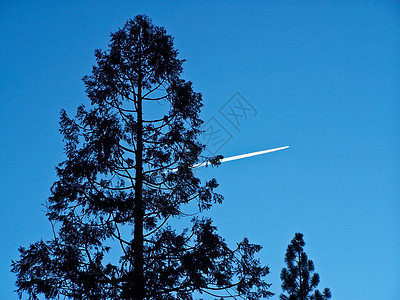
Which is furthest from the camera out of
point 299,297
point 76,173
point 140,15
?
point 299,297

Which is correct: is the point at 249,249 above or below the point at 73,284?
above

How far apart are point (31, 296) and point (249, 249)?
20.2 feet

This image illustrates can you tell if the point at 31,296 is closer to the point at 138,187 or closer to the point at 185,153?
the point at 138,187

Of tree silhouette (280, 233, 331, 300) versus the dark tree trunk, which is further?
tree silhouette (280, 233, 331, 300)

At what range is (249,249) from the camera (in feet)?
39.7

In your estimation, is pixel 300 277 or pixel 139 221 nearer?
pixel 139 221

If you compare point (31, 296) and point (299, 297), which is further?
point (299, 297)

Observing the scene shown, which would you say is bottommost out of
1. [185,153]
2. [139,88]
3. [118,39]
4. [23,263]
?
[23,263]

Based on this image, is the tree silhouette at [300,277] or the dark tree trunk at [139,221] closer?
→ the dark tree trunk at [139,221]

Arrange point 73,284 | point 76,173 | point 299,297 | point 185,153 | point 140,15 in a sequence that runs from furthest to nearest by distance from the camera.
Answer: point 299,297 < point 140,15 < point 185,153 < point 76,173 < point 73,284

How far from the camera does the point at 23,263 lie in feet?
35.9

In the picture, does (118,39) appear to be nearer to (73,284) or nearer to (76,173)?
(76,173)

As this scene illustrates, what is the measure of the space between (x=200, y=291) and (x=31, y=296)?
14.9 ft

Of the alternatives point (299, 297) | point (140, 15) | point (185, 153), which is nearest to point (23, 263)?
point (185, 153)
